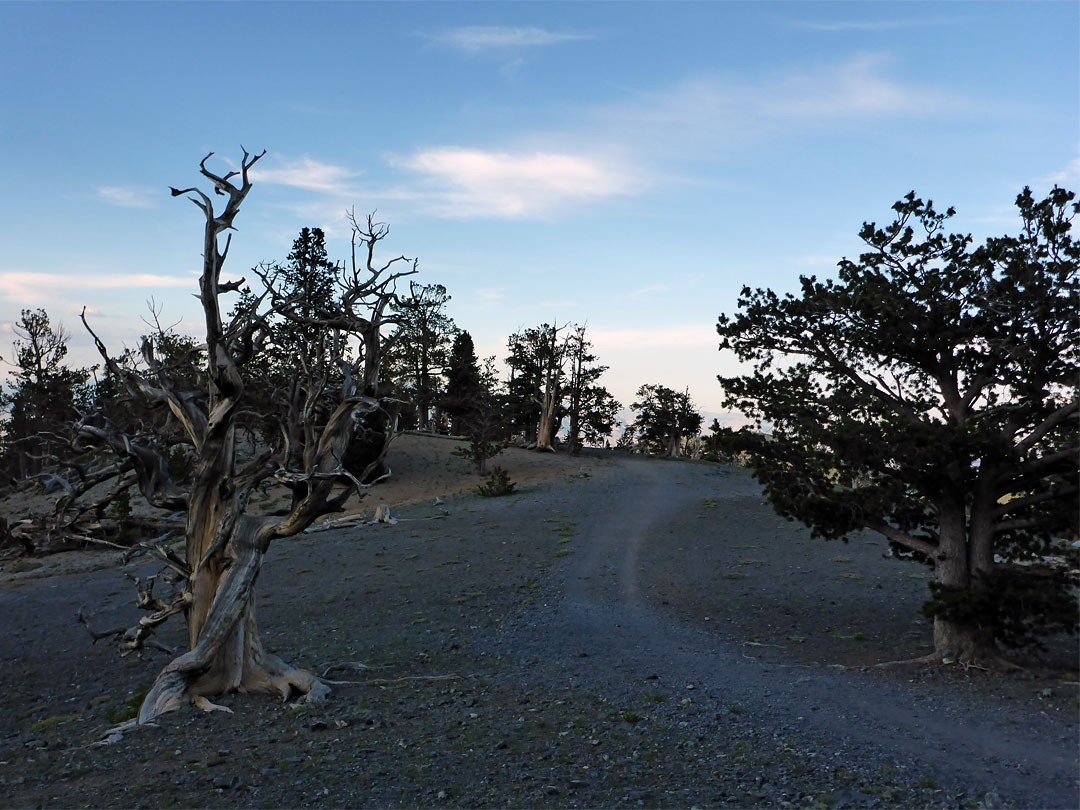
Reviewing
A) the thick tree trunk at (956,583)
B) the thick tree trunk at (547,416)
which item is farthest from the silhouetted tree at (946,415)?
the thick tree trunk at (547,416)

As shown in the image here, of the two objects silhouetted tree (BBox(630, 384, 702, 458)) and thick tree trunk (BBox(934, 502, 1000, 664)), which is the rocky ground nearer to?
thick tree trunk (BBox(934, 502, 1000, 664))

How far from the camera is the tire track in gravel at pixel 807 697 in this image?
7973mm

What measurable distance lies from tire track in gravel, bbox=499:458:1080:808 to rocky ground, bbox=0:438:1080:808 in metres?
0.05

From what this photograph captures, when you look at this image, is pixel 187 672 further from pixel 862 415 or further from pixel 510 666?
pixel 862 415

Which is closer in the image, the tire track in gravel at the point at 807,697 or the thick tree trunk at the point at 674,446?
the tire track in gravel at the point at 807,697

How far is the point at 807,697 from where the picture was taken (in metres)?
10.4

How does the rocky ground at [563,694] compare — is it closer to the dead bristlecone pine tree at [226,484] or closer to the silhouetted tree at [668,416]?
the dead bristlecone pine tree at [226,484]

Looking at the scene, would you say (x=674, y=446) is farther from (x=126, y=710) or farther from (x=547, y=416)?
(x=126, y=710)

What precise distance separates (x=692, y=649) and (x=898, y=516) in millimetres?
3980

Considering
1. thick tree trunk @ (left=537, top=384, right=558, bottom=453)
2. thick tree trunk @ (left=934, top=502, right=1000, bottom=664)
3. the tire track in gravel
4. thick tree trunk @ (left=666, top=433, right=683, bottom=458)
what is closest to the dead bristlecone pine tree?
the tire track in gravel

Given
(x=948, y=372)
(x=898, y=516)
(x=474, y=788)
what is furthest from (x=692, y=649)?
(x=474, y=788)

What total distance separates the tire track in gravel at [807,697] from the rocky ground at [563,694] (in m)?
0.05

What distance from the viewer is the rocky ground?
23.9 ft

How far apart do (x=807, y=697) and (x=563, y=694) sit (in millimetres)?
3148
